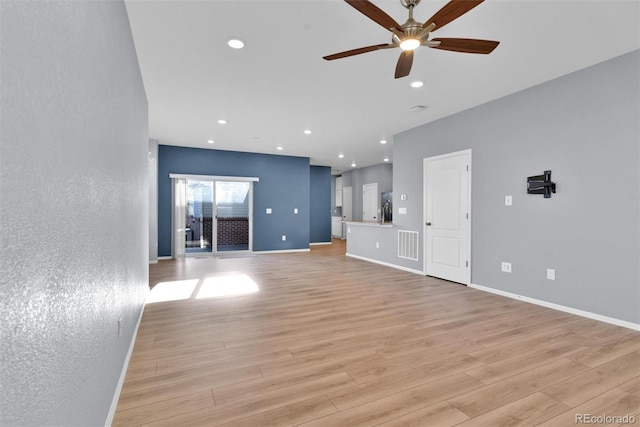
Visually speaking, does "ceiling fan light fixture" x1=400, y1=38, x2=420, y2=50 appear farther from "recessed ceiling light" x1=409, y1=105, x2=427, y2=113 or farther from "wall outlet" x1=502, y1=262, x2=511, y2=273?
"wall outlet" x1=502, y1=262, x2=511, y2=273

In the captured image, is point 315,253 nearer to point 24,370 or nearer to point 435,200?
point 435,200

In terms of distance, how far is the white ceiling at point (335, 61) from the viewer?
2.53 metres

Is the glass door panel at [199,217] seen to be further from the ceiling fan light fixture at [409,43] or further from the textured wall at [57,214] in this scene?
the ceiling fan light fixture at [409,43]

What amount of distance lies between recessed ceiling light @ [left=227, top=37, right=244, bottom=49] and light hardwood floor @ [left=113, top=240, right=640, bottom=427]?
2.78 meters

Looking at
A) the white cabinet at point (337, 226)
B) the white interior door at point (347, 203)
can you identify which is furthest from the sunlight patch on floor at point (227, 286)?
the white cabinet at point (337, 226)

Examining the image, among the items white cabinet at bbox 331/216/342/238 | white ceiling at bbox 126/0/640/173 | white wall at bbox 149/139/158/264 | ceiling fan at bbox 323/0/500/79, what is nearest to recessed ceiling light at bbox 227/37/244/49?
white ceiling at bbox 126/0/640/173

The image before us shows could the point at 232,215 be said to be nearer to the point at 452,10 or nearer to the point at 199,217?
the point at 199,217

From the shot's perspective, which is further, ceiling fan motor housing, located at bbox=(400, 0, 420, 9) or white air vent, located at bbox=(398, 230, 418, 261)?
white air vent, located at bbox=(398, 230, 418, 261)

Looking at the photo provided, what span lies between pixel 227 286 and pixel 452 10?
14.3 ft

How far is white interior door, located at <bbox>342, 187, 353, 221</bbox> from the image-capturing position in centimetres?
1231

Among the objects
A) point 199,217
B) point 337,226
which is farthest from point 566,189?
point 337,226

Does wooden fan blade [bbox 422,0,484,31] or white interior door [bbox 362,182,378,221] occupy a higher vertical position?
wooden fan blade [bbox 422,0,484,31]

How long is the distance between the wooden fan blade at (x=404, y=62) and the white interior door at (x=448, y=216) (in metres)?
2.59

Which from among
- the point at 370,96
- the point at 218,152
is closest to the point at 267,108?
the point at 370,96
